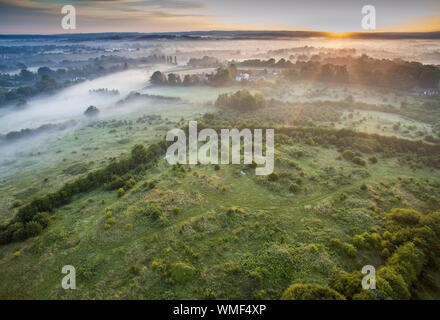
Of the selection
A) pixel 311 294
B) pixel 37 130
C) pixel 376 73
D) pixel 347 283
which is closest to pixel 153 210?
pixel 311 294

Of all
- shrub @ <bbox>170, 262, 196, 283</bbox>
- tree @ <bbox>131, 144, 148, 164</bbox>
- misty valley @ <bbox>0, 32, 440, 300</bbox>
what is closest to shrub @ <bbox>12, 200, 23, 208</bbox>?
misty valley @ <bbox>0, 32, 440, 300</bbox>

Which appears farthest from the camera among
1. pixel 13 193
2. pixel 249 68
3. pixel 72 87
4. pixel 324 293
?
pixel 249 68

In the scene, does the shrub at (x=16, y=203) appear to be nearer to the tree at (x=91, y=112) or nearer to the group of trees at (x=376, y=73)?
the tree at (x=91, y=112)

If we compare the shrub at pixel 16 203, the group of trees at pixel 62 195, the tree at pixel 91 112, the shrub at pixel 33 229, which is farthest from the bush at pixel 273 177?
the tree at pixel 91 112
